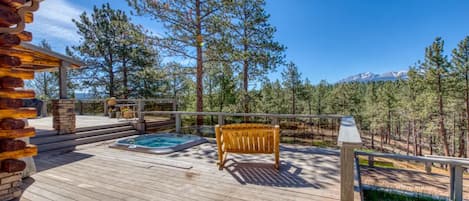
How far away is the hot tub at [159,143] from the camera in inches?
201

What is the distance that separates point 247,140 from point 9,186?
3.00m

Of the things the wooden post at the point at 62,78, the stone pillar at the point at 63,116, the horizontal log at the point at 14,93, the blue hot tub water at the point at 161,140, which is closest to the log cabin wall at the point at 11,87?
the horizontal log at the point at 14,93

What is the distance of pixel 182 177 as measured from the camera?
3.46 metres

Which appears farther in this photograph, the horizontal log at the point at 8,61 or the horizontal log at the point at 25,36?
the horizontal log at the point at 25,36

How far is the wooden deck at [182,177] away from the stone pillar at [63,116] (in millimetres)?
1442

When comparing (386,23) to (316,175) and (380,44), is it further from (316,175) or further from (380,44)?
(316,175)

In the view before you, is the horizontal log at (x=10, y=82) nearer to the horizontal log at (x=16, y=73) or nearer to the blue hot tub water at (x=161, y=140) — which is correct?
the horizontal log at (x=16, y=73)

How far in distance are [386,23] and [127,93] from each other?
23762mm

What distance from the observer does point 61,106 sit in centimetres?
593


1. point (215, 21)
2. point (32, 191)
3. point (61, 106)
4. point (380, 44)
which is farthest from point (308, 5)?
point (380, 44)

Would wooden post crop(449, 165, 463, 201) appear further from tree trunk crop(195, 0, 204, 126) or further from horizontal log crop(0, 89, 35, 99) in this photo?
tree trunk crop(195, 0, 204, 126)

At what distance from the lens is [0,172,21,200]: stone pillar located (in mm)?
2138

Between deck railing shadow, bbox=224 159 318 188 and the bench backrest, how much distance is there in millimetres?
303

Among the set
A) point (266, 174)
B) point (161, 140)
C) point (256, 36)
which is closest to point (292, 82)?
point (256, 36)
